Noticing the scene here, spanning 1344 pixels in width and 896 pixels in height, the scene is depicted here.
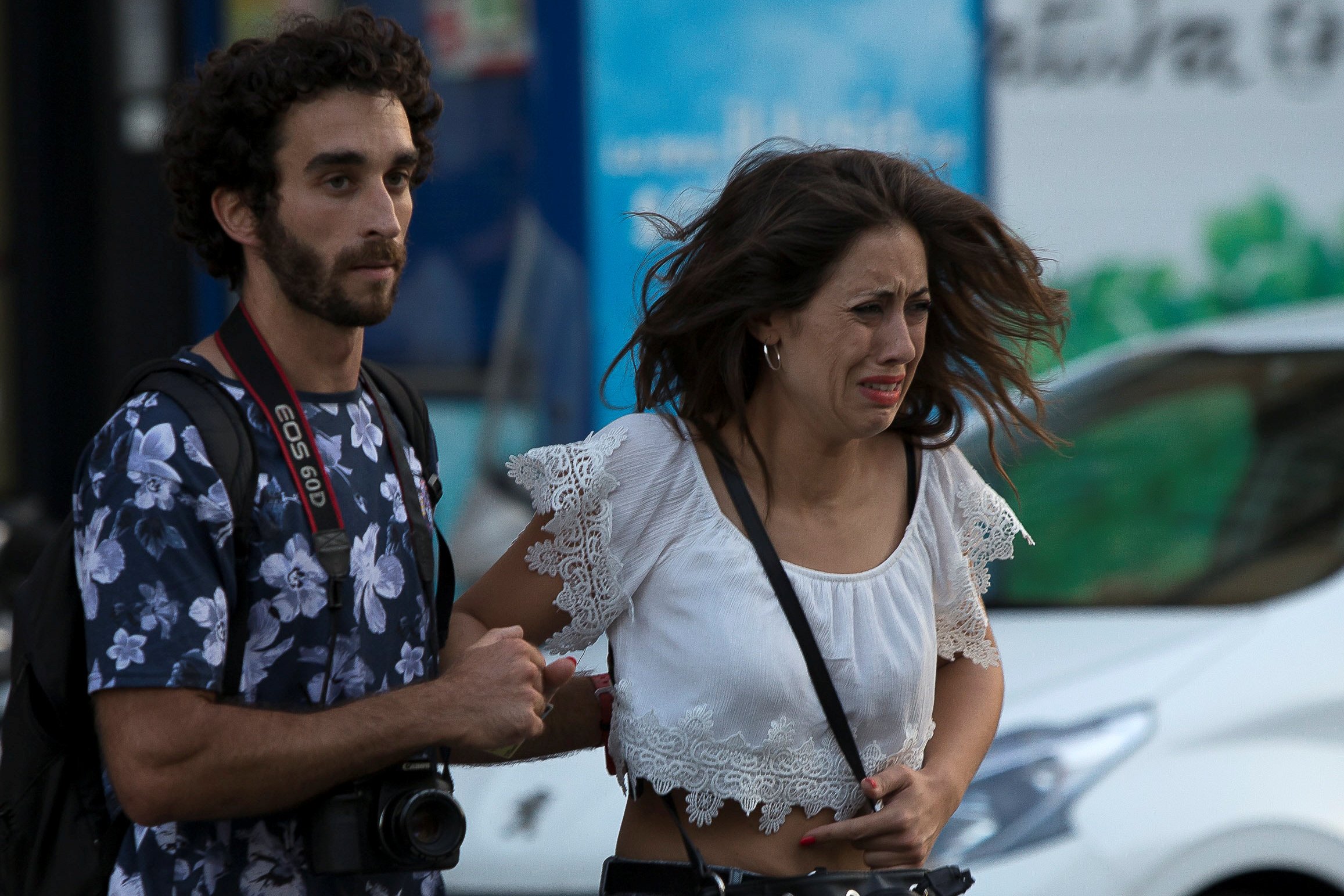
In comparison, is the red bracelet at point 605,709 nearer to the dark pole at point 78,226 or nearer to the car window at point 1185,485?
the car window at point 1185,485

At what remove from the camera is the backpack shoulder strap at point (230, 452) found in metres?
1.94

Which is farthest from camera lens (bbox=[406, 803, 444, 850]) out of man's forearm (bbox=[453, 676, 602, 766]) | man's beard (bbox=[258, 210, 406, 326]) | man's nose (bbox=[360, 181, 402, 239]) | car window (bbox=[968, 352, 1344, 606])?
car window (bbox=[968, 352, 1344, 606])

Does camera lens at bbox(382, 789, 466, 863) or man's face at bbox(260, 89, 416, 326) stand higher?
man's face at bbox(260, 89, 416, 326)

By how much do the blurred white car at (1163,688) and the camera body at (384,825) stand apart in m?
1.47

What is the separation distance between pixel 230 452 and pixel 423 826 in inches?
20.5

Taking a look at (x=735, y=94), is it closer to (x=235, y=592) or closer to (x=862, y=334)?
(x=862, y=334)

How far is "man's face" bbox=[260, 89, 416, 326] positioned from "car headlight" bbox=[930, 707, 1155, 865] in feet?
5.91

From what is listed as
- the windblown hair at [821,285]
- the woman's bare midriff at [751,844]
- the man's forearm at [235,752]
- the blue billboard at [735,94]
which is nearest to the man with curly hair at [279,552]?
the man's forearm at [235,752]

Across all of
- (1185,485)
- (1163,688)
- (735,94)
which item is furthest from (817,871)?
(735,94)

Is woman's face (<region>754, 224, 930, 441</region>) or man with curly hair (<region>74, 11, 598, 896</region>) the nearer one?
man with curly hair (<region>74, 11, 598, 896</region>)

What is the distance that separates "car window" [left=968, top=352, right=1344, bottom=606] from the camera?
3.97m

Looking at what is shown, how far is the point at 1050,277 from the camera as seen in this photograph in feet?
20.7

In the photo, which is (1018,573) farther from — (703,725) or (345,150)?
(345,150)

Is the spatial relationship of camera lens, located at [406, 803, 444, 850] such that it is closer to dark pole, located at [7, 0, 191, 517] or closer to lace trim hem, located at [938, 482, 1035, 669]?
lace trim hem, located at [938, 482, 1035, 669]
